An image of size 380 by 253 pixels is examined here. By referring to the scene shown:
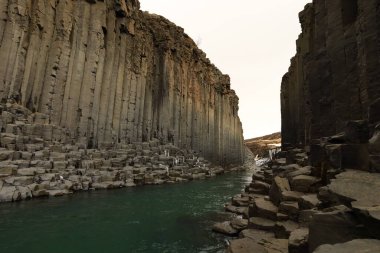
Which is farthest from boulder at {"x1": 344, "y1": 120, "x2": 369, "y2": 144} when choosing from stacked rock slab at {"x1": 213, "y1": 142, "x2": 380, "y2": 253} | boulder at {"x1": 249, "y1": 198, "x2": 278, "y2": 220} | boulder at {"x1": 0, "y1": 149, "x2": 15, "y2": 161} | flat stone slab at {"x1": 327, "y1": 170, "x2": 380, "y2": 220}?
boulder at {"x1": 0, "y1": 149, "x2": 15, "y2": 161}

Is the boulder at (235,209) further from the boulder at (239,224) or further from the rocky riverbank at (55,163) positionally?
the rocky riverbank at (55,163)

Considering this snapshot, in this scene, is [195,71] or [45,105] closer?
[45,105]

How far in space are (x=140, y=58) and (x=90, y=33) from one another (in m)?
8.52

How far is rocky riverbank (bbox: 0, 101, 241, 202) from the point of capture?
1662 cm

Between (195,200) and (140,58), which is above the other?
(140,58)

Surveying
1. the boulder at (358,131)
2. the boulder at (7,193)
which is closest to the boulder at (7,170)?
the boulder at (7,193)

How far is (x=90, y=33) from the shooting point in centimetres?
2722

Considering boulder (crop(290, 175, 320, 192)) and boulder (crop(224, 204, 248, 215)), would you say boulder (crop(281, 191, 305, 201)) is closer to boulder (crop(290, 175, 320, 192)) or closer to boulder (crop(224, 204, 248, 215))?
boulder (crop(290, 175, 320, 192))

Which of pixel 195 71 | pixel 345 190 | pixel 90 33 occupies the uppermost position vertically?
pixel 195 71

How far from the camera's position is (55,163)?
19.4 metres

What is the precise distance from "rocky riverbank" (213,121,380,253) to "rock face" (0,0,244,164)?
18560 millimetres

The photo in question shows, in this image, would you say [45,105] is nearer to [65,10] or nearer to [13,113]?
[13,113]

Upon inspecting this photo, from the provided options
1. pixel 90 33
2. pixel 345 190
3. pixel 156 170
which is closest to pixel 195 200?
pixel 156 170

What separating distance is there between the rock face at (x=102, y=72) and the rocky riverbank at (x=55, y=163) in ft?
3.89
